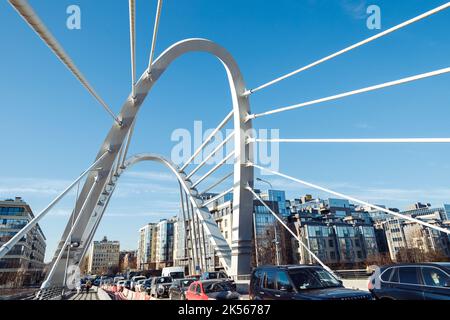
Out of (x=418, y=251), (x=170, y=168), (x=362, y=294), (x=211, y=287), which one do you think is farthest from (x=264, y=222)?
(x=362, y=294)

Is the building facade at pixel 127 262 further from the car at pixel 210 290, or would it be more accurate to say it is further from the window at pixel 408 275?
the window at pixel 408 275

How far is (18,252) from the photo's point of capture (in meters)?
65.1

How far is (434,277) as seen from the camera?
6176 millimetres

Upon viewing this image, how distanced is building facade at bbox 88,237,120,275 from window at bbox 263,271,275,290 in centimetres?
15568

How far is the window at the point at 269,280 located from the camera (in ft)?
21.9

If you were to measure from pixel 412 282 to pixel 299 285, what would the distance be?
274cm

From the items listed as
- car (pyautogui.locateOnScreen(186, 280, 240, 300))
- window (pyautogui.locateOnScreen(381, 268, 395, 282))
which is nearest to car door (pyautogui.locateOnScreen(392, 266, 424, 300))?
window (pyautogui.locateOnScreen(381, 268, 395, 282))

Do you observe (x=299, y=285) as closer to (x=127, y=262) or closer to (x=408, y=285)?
(x=408, y=285)

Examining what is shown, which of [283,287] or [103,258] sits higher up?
[103,258]

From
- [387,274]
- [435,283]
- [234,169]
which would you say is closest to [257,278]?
[387,274]

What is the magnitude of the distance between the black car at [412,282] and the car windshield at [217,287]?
4.44 metres

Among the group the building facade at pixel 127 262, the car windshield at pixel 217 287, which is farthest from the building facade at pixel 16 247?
the building facade at pixel 127 262

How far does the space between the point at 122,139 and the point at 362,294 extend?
37.1 ft
